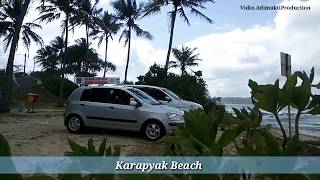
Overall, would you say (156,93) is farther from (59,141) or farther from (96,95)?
(59,141)

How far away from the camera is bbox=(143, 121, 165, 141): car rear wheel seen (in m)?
11.8

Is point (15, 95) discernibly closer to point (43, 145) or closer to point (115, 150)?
point (43, 145)

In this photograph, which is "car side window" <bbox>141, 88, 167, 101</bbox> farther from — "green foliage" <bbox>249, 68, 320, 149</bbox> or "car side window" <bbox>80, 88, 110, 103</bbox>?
"green foliage" <bbox>249, 68, 320, 149</bbox>

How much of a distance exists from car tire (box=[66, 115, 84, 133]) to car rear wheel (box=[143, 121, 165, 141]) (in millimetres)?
2127

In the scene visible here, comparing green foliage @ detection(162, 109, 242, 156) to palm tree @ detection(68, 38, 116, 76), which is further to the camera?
palm tree @ detection(68, 38, 116, 76)

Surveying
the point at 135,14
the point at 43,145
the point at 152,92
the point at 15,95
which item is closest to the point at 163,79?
the point at 135,14

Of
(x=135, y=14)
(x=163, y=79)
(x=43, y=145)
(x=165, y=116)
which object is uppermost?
(x=135, y=14)

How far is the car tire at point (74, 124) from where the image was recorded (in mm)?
12934

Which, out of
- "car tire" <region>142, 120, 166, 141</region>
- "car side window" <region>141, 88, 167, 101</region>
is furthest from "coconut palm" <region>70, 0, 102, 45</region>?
"car tire" <region>142, 120, 166, 141</region>

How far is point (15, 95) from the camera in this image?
46938mm

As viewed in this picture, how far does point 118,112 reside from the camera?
1234cm

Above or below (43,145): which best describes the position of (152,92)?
above

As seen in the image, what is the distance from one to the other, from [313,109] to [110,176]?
73cm

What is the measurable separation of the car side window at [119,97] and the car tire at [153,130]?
0.92m
